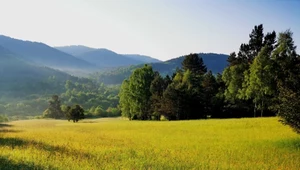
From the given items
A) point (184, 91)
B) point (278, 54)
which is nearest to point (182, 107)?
point (184, 91)

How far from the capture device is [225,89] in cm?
8125

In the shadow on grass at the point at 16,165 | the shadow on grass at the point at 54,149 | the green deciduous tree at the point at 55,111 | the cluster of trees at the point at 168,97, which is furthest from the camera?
the green deciduous tree at the point at 55,111

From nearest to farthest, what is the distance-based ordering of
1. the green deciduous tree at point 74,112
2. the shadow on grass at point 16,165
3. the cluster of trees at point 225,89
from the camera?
the shadow on grass at point 16,165, the cluster of trees at point 225,89, the green deciduous tree at point 74,112

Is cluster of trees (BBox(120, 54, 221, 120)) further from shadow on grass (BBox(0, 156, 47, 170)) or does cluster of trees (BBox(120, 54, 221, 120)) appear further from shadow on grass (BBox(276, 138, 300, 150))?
shadow on grass (BBox(0, 156, 47, 170))

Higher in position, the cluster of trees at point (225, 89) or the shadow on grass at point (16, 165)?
the cluster of trees at point (225, 89)

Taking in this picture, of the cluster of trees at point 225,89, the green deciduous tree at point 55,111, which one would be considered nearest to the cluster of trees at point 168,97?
the cluster of trees at point 225,89

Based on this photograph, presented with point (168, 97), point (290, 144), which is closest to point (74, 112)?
point (168, 97)

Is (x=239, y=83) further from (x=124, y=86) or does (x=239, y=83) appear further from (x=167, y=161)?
(x=167, y=161)

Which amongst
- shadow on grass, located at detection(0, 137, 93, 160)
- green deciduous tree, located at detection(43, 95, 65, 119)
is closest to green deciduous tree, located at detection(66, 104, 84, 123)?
green deciduous tree, located at detection(43, 95, 65, 119)

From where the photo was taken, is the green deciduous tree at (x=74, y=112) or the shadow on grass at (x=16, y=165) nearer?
the shadow on grass at (x=16, y=165)

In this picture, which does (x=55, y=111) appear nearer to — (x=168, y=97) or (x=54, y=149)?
(x=168, y=97)

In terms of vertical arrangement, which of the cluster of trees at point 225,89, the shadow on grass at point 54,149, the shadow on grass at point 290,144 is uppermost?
the cluster of trees at point 225,89

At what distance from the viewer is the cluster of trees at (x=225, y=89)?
206 feet

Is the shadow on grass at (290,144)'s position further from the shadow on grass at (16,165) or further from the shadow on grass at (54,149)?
the shadow on grass at (16,165)
